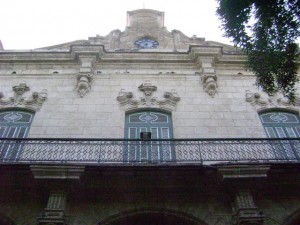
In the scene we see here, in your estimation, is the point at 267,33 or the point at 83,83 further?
the point at 83,83

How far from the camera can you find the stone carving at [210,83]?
41.0 ft

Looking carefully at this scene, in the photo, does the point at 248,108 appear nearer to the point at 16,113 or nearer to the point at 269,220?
the point at 269,220

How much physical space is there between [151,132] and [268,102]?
12.9 feet

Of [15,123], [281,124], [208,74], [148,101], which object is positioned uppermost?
[208,74]

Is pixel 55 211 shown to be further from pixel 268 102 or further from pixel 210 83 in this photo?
pixel 268 102

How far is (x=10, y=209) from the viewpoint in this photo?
834 centimetres

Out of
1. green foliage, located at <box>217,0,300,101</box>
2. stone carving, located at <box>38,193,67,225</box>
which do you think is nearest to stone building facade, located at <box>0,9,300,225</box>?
stone carving, located at <box>38,193,67,225</box>

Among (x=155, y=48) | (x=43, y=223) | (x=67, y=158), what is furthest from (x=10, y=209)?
(x=155, y=48)

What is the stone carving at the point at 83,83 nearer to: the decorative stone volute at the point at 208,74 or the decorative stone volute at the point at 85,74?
the decorative stone volute at the point at 85,74

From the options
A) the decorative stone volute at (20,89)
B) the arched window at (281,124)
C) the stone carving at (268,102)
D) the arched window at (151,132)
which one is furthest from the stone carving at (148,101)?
the decorative stone volute at (20,89)

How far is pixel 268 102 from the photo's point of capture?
12.1m

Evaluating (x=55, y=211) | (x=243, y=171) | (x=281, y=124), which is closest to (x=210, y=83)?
(x=281, y=124)

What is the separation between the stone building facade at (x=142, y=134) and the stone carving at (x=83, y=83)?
5 centimetres

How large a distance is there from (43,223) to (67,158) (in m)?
2.21
